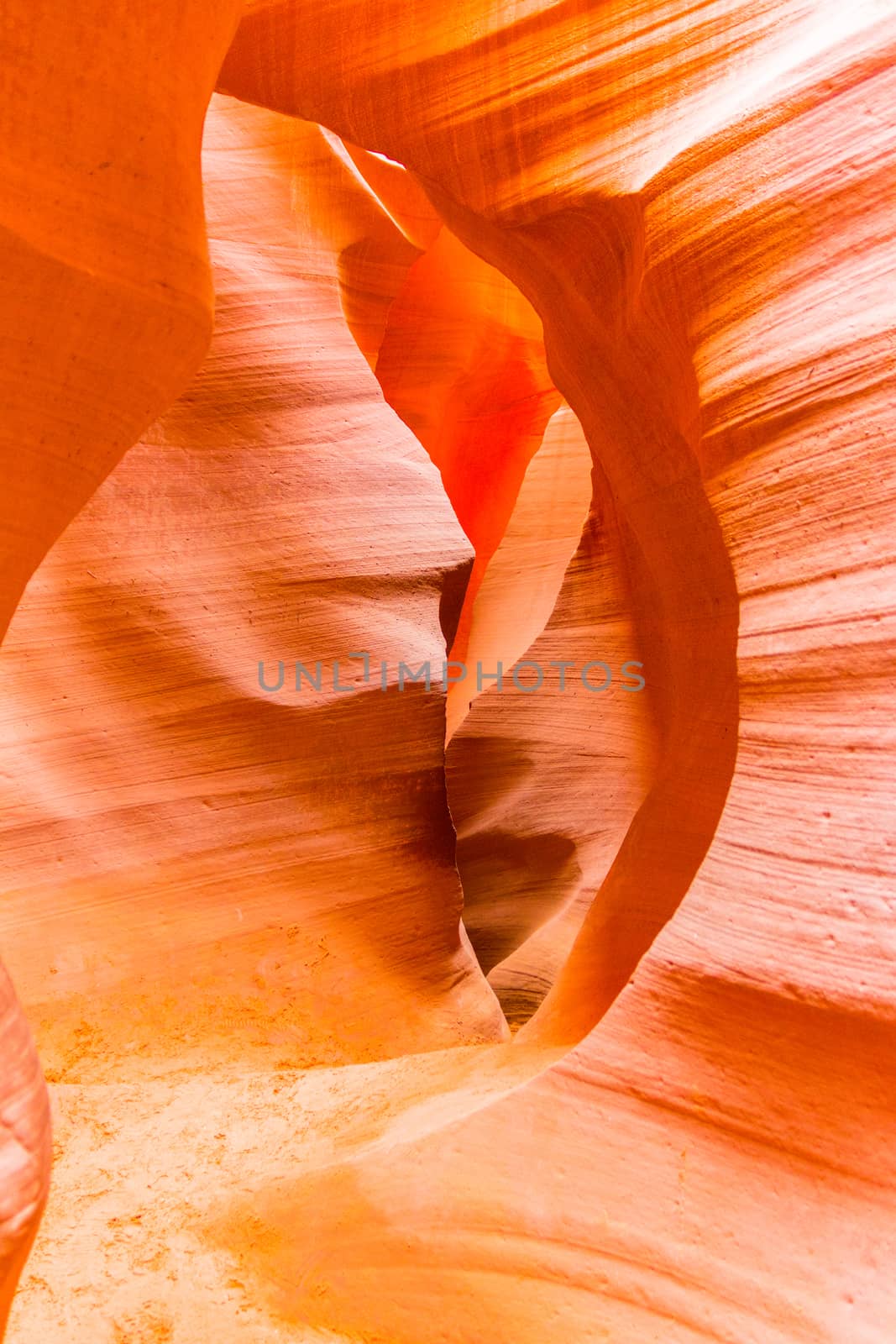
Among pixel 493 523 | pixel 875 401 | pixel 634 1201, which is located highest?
pixel 493 523

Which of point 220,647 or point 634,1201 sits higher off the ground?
point 220,647

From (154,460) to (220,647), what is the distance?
715 millimetres

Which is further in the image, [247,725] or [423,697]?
[423,697]

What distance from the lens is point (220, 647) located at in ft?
11.4

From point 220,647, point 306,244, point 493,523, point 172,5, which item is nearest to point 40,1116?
point 172,5

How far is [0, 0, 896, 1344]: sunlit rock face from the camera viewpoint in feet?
4.64

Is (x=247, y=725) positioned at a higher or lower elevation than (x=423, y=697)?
lower

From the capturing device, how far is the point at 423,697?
375 centimetres

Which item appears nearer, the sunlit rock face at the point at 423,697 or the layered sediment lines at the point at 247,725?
the sunlit rock face at the point at 423,697

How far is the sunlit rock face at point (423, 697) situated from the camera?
1414 millimetres

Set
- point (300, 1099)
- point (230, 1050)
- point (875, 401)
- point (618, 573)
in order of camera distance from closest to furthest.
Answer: point (875, 401), point (300, 1099), point (230, 1050), point (618, 573)

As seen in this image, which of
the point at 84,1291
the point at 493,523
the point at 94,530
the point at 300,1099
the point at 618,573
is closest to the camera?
the point at 84,1291

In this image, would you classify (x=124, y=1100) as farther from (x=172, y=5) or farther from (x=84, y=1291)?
(x=172, y=5)

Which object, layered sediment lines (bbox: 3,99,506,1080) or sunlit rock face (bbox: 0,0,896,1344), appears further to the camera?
layered sediment lines (bbox: 3,99,506,1080)
